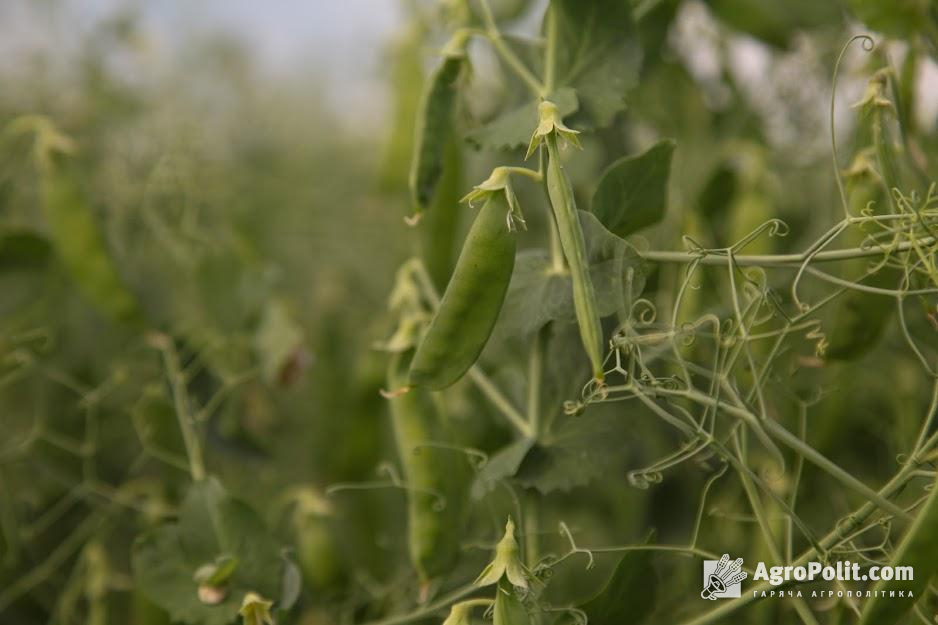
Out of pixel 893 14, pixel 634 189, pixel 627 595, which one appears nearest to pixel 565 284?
pixel 634 189

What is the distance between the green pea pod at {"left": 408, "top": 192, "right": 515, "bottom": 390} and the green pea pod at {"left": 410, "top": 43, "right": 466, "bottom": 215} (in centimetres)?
9

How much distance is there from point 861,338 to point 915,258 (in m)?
0.08

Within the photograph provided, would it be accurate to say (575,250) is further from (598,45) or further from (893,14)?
(893,14)

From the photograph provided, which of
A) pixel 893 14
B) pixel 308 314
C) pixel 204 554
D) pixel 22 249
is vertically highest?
pixel 893 14

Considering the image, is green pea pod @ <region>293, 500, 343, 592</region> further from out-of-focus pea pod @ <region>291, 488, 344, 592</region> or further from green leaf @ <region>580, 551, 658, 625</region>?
green leaf @ <region>580, 551, 658, 625</region>

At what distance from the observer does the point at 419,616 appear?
1.73 feet

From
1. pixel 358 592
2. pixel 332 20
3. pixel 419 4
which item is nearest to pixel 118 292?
pixel 358 592

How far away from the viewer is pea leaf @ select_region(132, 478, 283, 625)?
0.55 m

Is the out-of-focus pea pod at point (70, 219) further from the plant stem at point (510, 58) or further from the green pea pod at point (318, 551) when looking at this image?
the plant stem at point (510, 58)

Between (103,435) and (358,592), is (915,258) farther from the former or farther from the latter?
(103,435)

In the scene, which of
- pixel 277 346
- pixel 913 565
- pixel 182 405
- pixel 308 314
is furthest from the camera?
pixel 308 314

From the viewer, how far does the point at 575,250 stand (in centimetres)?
41

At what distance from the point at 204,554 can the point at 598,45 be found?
39 cm

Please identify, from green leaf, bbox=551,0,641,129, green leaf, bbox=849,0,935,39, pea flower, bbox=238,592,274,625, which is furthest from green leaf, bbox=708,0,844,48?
pea flower, bbox=238,592,274,625
